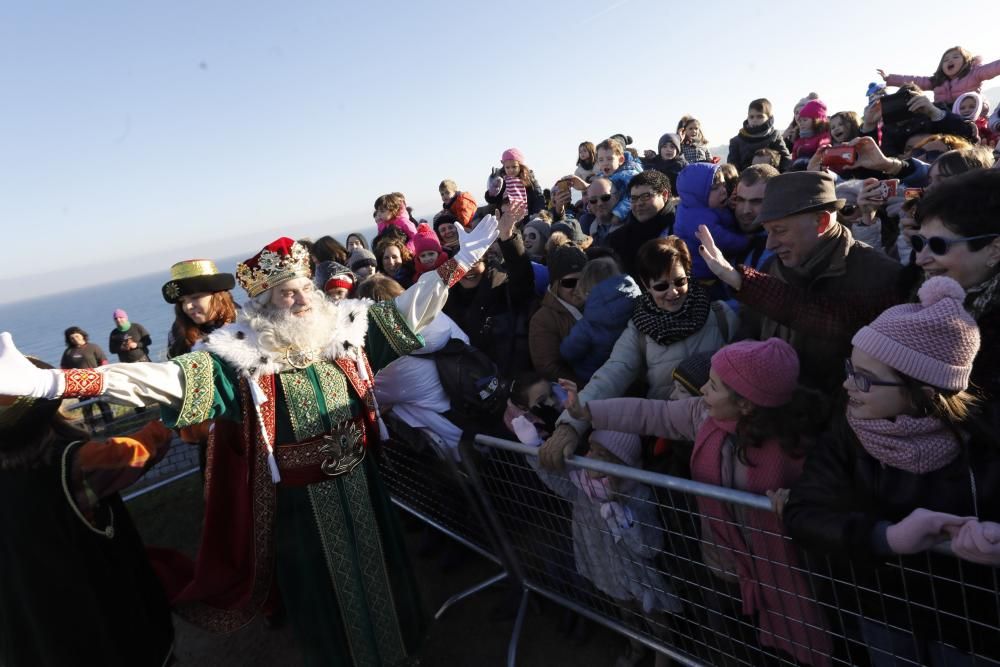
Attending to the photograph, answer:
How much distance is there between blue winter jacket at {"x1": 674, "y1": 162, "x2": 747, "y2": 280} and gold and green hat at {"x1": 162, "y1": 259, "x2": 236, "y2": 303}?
307 centimetres

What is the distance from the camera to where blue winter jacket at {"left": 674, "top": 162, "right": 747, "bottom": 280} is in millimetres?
3703

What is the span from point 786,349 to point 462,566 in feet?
8.99

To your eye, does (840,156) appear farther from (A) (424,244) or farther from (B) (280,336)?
(B) (280,336)

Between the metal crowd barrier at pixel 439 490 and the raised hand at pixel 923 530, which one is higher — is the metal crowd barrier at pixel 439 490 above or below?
below

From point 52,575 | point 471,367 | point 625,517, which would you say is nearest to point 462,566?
point 471,367

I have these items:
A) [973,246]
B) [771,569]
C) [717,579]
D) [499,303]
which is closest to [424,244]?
[499,303]

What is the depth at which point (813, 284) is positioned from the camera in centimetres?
234

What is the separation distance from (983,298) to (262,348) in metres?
2.81

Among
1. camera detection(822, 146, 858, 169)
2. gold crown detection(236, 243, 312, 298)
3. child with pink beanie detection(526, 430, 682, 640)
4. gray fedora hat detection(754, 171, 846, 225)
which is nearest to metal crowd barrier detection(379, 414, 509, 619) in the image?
child with pink beanie detection(526, 430, 682, 640)

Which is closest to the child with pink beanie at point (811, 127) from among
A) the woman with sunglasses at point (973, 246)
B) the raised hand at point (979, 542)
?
the woman with sunglasses at point (973, 246)

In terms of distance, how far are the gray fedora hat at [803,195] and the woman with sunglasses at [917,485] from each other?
803mm

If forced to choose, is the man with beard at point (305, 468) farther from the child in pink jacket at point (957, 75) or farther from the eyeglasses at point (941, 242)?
the child in pink jacket at point (957, 75)

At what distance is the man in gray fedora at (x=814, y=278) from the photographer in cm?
217

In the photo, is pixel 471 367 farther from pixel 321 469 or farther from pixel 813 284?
pixel 813 284
